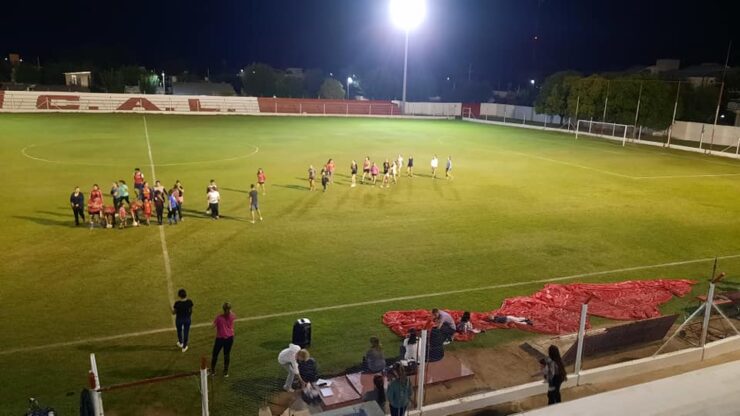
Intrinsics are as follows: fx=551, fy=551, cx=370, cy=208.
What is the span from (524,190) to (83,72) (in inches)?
4266

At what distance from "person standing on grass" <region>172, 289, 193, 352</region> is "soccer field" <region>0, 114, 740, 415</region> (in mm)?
288

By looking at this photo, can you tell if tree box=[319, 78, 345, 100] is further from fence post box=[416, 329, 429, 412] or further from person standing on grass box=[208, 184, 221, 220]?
fence post box=[416, 329, 429, 412]

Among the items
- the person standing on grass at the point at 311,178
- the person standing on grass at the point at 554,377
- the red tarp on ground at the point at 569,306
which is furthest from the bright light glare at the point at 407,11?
the person standing on grass at the point at 554,377

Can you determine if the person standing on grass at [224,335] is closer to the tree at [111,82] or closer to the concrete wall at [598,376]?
the concrete wall at [598,376]

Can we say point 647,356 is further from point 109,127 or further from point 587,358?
point 109,127

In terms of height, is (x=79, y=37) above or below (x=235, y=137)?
above

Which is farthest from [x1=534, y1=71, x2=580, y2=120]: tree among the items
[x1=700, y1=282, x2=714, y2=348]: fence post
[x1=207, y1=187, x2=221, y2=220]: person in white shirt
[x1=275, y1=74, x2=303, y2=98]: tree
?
[x1=700, y1=282, x2=714, y2=348]: fence post

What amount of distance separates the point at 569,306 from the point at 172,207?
14241 millimetres

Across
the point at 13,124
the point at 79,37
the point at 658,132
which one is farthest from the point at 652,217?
the point at 79,37

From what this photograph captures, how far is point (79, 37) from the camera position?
184 meters

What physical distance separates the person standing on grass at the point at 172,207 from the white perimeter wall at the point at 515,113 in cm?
6894

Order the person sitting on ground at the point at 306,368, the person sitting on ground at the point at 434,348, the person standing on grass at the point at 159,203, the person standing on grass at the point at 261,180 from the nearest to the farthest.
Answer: the person sitting on ground at the point at 306,368
the person sitting on ground at the point at 434,348
the person standing on grass at the point at 159,203
the person standing on grass at the point at 261,180

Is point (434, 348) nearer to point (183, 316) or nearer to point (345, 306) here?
point (345, 306)

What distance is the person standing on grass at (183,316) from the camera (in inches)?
431
